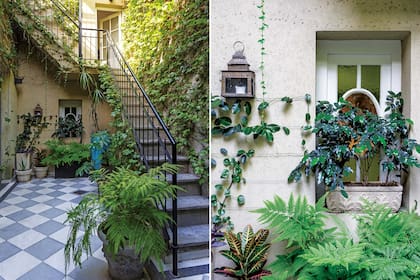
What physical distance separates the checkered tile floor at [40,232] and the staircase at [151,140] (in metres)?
0.44

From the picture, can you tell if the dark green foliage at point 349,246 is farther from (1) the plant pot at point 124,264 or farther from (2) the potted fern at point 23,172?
(2) the potted fern at point 23,172

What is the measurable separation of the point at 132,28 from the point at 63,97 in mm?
1834

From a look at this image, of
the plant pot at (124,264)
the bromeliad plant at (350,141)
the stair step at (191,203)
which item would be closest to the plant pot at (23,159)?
the plant pot at (124,264)

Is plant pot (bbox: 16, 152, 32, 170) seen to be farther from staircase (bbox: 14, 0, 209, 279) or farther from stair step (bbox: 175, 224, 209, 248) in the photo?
stair step (bbox: 175, 224, 209, 248)

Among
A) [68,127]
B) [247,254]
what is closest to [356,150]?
[247,254]

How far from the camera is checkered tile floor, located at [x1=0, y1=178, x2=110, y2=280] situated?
1584 mm

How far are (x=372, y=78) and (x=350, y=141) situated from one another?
0.42 metres

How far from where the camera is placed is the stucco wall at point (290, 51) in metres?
1.29

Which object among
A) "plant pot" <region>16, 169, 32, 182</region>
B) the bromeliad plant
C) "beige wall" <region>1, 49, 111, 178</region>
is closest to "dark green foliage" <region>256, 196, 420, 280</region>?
the bromeliad plant

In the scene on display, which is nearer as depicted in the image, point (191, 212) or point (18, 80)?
point (18, 80)

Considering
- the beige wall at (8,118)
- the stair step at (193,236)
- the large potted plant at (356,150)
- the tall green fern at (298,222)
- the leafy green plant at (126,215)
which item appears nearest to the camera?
the tall green fern at (298,222)

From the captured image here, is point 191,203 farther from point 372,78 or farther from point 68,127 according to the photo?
point 372,78

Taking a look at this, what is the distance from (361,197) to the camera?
4.30ft

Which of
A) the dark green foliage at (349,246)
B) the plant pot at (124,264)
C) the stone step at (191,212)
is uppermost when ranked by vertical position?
the dark green foliage at (349,246)
